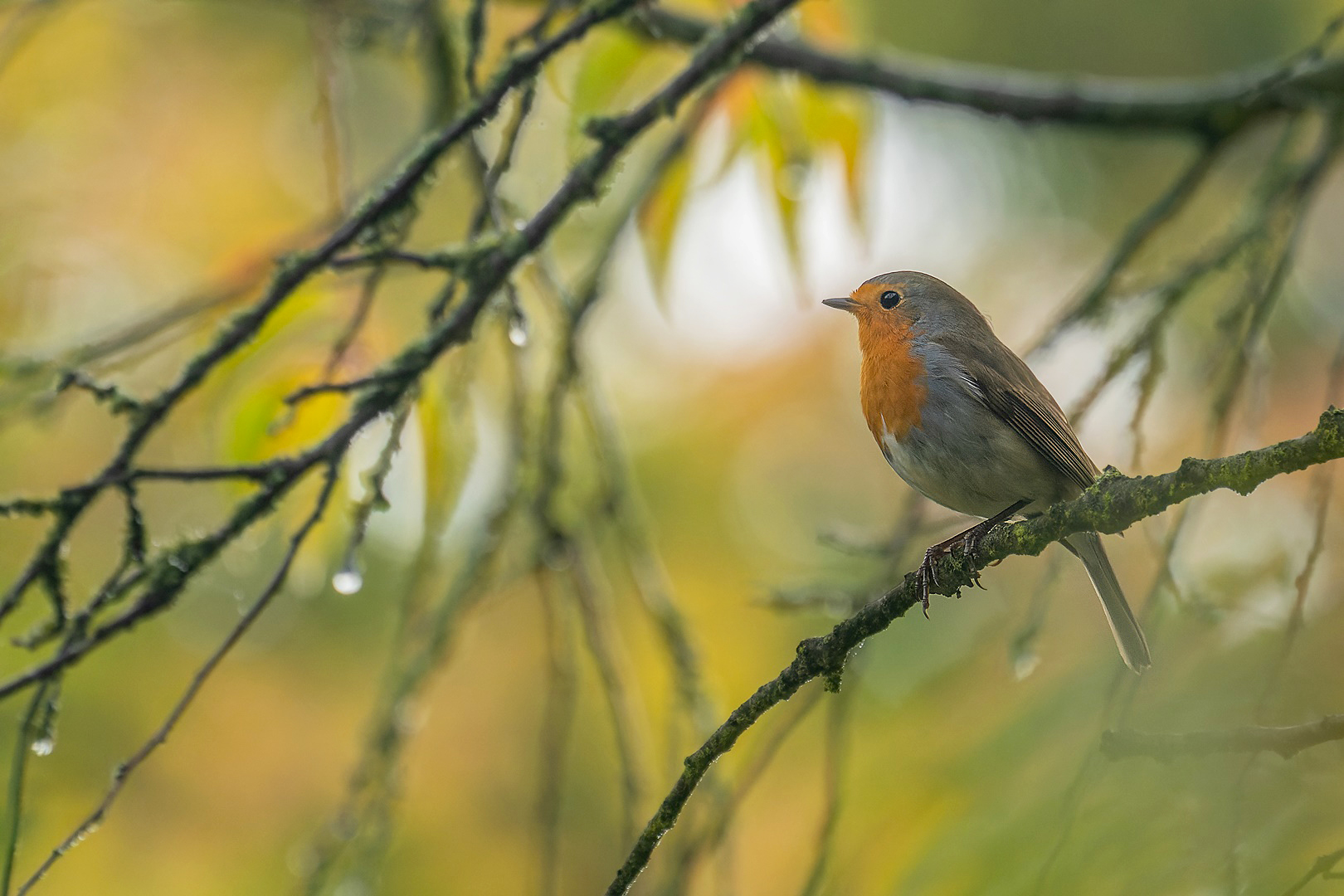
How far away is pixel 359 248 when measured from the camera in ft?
8.91

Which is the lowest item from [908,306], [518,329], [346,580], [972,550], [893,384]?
[972,550]

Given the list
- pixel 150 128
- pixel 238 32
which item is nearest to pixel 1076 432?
pixel 150 128

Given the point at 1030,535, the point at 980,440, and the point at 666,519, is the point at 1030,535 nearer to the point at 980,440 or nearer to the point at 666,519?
the point at 980,440

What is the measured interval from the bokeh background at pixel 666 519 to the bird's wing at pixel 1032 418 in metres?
0.27

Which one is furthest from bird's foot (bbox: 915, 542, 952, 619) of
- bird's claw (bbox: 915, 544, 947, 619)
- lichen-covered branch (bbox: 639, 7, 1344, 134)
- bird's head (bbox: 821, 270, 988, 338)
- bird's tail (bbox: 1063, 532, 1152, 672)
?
lichen-covered branch (bbox: 639, 7, 1344, 134)

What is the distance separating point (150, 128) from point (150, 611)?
472cm

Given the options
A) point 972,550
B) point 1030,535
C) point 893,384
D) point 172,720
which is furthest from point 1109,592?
point 172,720

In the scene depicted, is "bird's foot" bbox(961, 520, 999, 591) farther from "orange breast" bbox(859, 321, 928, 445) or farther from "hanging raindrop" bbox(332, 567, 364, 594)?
"hanging raindrop" bbox(332, 567, 364, 594)

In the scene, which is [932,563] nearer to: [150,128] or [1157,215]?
[1157,215]

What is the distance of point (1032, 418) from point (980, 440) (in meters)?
0.21

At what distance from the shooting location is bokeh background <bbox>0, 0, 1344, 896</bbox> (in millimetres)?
1823

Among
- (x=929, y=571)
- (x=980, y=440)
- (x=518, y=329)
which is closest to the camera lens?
(x=518, y=329)

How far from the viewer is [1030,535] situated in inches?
83.0

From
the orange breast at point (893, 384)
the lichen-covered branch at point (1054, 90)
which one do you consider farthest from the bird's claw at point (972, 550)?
the lichen-covered branch at point (1054, 90)
